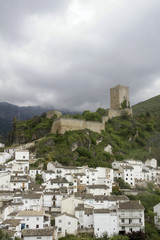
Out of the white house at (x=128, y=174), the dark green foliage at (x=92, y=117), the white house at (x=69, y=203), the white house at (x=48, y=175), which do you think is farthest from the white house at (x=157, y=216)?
the dark green foliage at (x=92, y=117)

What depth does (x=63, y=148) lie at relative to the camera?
58.1 m

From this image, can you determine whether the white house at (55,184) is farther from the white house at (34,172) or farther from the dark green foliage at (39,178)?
the white house at (34,172)

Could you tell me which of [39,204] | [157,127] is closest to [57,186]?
[39,204]

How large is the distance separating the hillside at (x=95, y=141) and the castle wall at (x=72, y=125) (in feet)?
5.03

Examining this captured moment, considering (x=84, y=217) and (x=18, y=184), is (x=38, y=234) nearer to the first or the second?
(x=84, y=217)

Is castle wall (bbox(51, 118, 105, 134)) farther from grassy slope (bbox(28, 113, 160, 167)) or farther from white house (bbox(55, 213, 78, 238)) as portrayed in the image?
white house (bbox(55, 213, 78, 238))

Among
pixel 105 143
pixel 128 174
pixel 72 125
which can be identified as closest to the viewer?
pixel 128 174

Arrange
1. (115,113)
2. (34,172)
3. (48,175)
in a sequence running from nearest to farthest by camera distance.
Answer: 1. (48,175)
2. (34,172)
3. (115,113)

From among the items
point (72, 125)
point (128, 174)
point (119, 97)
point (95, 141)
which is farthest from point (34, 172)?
point (119, 97)

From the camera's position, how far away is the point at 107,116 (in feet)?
261

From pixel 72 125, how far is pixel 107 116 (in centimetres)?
1632

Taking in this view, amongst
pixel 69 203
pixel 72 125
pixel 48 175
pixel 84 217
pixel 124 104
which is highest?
pixel 124 104

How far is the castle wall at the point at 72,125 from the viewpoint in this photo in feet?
212

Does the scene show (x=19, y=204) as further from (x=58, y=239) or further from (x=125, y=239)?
(x=125, y=239)
